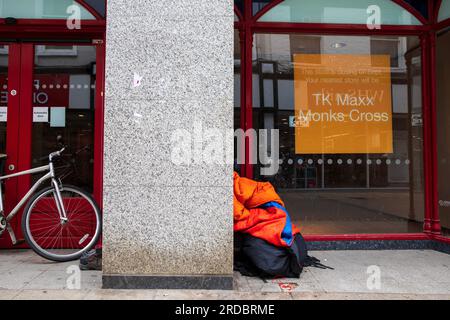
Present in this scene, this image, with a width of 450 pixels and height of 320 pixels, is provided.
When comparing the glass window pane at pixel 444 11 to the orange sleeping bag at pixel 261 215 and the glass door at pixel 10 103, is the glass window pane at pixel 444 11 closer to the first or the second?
the orange sleeping bag at pixel 261 215

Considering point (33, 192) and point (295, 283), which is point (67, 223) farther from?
point (295, 283)

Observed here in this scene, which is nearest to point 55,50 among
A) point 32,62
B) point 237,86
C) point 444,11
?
point 32,62

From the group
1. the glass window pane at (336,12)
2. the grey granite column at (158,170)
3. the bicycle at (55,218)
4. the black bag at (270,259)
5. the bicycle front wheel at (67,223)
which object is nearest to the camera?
the grey granite column at (158,170)

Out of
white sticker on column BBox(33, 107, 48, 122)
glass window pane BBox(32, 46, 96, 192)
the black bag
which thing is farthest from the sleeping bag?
white sticker on column BBox(33, 107, 48, 122)

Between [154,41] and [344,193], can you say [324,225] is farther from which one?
[154,41]

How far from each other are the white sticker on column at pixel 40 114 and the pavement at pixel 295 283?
1745 millimetres

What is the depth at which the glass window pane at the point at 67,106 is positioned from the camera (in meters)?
5.24

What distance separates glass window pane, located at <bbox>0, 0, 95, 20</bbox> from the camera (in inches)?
202

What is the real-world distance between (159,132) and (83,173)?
82.6 inches

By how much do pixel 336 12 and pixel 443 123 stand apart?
218 centimetres

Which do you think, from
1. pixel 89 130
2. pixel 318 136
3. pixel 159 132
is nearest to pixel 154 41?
pixel 159 132

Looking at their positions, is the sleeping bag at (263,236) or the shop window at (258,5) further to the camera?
the shop window at (258,5)

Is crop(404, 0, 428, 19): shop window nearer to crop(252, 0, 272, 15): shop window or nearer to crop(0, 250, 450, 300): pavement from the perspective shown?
crop(252, 0, 272, 15): shop window

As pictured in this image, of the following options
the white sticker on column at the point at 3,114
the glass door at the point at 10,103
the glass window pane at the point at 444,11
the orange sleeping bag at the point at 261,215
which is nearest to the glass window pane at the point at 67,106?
the glass door at the point at 10,103
